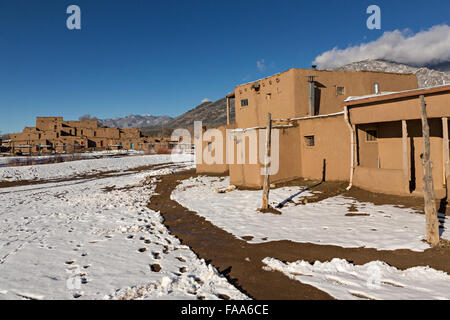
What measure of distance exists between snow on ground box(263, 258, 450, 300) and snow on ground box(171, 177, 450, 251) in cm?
119

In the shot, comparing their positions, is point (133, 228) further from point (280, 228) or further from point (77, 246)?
point (280, 228)

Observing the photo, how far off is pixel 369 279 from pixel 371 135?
9.78m

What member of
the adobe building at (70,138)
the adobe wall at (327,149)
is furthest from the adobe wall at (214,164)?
the adobe building at (70,138)

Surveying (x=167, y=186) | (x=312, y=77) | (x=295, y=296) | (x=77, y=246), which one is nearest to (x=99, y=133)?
(x=167, y=186)

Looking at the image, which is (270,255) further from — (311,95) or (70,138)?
(70,138)

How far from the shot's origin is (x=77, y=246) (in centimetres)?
668

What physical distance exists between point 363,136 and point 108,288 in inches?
475

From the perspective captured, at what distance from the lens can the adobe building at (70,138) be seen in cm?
5765

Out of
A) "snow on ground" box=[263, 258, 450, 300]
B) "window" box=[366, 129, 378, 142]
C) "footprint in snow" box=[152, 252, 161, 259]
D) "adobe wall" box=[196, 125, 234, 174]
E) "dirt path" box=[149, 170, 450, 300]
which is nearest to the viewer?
"snow on ground" box=[263, 258, 450, 300]

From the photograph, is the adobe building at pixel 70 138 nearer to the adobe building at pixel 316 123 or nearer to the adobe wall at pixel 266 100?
the adobe wall at pixel 266 100

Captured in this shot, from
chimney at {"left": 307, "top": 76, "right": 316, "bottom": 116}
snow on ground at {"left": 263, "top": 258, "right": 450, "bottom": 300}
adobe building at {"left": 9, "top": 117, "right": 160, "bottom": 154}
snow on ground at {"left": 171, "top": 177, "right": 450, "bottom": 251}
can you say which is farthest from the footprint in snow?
adobe building at {"left": 9, "top": 117, "right": 160, "bottom": 154}

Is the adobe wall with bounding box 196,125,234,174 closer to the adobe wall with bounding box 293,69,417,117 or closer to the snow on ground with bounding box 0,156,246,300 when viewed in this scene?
the adobe wall with bounding box 293,69,417,117

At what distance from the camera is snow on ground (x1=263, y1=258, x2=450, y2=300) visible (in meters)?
3.90

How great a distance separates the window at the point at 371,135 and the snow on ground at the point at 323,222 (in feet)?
12.6
